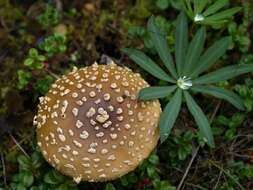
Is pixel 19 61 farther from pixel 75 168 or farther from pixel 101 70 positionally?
pixel 75 168

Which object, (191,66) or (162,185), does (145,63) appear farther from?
(162,185)

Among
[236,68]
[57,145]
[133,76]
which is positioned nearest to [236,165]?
[236,68]

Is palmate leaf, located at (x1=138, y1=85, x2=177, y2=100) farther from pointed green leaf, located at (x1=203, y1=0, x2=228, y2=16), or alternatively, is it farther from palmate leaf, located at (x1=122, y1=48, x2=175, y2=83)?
pointed green leaf, located at (x1=203, y1=0, x2=228, y2=16)

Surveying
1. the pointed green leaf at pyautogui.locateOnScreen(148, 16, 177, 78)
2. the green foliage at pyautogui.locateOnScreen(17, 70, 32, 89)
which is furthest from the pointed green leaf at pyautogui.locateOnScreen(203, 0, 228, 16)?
A: the green foliage at pyautogui.locateOnScreen(17, 70, 32, 89)

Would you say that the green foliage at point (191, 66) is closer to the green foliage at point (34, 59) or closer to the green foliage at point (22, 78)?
the green foliage at point (34, 59)

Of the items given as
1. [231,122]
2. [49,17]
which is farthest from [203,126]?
[49,17]

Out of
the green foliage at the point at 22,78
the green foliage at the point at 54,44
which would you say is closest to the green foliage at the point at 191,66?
the green foliage at the point at 54,44
